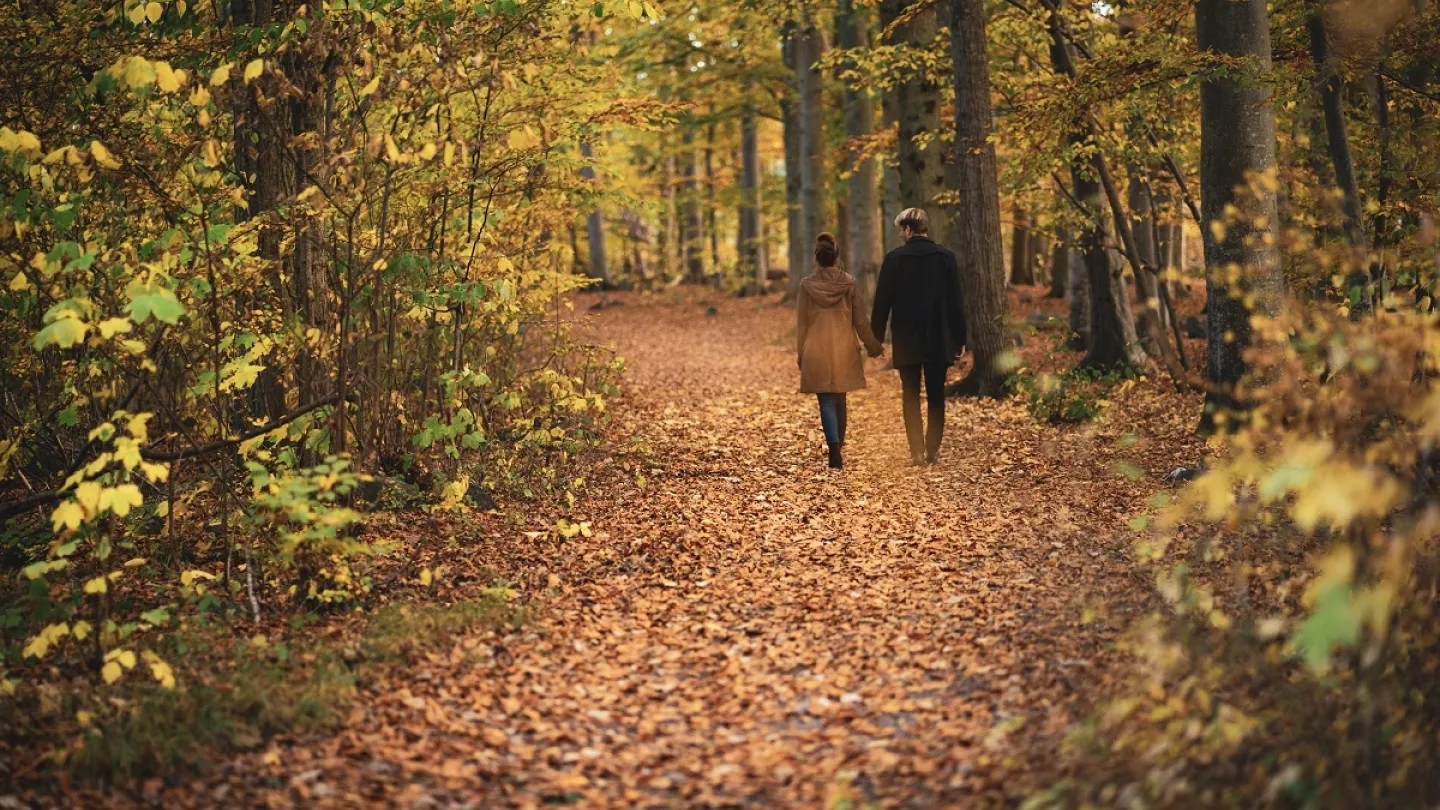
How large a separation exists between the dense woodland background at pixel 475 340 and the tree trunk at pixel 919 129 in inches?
67.3

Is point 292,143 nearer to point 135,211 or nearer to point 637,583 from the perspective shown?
point 135,211

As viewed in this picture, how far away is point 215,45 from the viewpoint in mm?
6633

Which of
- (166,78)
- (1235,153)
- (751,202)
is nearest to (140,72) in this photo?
(166,78)

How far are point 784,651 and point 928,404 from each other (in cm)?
430

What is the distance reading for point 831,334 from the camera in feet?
29.7

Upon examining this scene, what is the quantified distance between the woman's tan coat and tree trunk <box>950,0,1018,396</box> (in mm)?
2393

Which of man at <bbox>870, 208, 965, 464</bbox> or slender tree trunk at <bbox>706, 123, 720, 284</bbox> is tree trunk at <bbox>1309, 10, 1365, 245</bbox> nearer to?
man at <bbox>870, 208, 965, 464</bbox>

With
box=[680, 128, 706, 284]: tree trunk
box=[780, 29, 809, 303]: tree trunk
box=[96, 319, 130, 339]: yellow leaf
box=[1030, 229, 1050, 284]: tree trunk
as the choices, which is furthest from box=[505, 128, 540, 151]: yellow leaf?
box=[680, 128, 706, 284]: tree trunk

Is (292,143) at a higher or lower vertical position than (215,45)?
lower

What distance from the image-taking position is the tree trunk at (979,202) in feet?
37.1

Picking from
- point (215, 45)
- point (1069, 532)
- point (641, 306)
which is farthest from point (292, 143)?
point (641, 306)

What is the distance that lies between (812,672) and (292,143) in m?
3.85

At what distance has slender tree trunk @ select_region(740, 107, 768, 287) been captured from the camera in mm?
27064

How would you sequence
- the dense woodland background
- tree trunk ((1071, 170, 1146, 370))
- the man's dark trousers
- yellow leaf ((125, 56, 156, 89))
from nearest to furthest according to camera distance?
the dense woodland background
yellow leaf ((125, 56, 156, 89))
the man's dark trousers
tree trunk ((1071, 170, 1146, 370))
